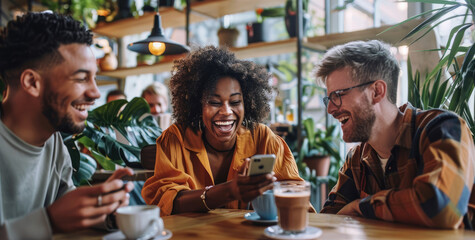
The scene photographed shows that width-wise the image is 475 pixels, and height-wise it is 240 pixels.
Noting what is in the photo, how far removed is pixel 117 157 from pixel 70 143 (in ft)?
0.81

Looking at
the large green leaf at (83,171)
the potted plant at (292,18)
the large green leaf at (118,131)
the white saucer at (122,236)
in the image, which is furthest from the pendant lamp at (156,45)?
the white saucer at (122,236)

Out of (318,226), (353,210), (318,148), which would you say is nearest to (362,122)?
(353,210)

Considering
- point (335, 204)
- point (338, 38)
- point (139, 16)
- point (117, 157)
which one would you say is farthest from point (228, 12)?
point (335, 204)

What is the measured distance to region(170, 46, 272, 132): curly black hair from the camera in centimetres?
188

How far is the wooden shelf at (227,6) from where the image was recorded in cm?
385

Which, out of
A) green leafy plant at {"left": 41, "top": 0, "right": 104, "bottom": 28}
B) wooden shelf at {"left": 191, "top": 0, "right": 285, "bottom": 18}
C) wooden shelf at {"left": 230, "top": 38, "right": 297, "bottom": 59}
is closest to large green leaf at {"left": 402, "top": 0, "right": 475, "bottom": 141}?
wooden shelf at {"left": 230, "top": 38, "right": 297, "bottom": 59}

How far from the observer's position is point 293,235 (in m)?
1.05

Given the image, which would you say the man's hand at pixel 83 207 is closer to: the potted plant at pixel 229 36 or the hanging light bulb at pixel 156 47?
the hanging light bulb at pixel 156 47

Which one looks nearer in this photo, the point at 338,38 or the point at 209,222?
the point at 209,222

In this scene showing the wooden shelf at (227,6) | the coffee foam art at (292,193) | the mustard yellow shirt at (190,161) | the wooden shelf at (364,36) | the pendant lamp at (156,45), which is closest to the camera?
the coffee foam art at (292,193)

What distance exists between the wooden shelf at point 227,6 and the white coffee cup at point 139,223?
10.1 ft

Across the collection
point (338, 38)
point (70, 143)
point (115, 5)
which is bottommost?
point (70, 143)

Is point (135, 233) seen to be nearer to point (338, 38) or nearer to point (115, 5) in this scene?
point (338, 38)

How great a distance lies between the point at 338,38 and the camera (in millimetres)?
3070
